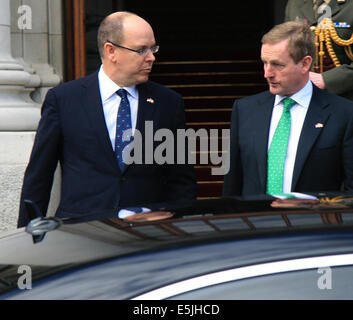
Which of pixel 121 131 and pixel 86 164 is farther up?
pixel 121 131

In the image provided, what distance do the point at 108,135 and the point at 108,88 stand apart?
0.28m

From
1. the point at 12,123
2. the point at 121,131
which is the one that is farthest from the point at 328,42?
the point at 12,123

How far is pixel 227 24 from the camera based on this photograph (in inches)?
590

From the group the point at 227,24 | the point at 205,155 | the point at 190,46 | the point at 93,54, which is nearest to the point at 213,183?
the point at 205,155

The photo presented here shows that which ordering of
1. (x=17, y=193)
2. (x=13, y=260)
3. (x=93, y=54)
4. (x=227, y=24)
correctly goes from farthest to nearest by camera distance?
(x=227, y=24) → (x=93, y=54) → (x=17, y=193) → (x=13, y=260)

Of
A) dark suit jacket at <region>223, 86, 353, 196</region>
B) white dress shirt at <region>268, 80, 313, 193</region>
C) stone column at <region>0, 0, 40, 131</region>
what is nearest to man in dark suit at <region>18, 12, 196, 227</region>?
dark suit jacket at <region>223, 86, 353, 196</region>

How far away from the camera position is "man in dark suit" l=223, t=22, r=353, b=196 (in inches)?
147

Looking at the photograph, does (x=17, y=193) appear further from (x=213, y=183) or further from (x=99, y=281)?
(x=99, y=281)

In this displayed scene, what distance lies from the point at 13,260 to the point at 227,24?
13.2m

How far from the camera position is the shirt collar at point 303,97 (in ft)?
12.5

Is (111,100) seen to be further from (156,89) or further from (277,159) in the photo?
(277,159)

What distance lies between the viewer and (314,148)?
3.72 metres

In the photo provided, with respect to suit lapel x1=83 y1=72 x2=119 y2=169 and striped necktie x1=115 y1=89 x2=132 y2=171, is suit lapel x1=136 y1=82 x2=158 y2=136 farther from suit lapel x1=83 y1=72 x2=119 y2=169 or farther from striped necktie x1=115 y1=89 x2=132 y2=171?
suit lapel x1=83 y1=72 x2=119 y2=169

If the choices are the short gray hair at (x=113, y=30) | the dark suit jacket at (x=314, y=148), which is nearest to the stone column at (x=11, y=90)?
the short gray hair at (x=113, y=30)
